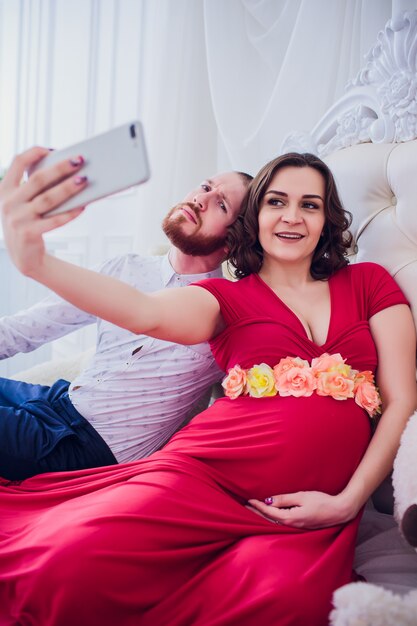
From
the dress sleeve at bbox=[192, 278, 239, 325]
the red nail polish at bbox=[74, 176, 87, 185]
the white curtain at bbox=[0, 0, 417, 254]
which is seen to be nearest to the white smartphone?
the red nail polish at bbox=[74, 176, 87, 185]

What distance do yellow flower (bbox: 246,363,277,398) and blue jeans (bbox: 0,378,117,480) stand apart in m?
0.41

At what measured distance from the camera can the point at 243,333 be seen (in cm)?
117

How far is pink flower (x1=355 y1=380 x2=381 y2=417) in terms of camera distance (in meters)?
1.09

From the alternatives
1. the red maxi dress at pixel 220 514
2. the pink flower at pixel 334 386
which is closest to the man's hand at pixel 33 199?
the red maxi dress at pixel 220 514

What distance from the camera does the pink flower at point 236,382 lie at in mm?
1118

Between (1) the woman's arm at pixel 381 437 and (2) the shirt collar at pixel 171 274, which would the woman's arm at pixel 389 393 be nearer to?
(1) the woman's arm at pixel 381 437

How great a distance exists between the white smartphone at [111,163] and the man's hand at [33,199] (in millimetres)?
10

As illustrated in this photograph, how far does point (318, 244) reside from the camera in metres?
1.33

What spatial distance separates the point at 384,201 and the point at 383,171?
72 mm

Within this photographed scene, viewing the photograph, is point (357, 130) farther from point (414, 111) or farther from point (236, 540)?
point (236, 540)

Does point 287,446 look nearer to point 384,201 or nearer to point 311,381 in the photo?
point 311,381

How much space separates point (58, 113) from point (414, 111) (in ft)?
8.12

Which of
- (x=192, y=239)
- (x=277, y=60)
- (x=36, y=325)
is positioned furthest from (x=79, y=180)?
(x=277, y=60)

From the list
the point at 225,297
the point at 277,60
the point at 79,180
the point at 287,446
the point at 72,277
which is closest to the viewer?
the point at 79,180
